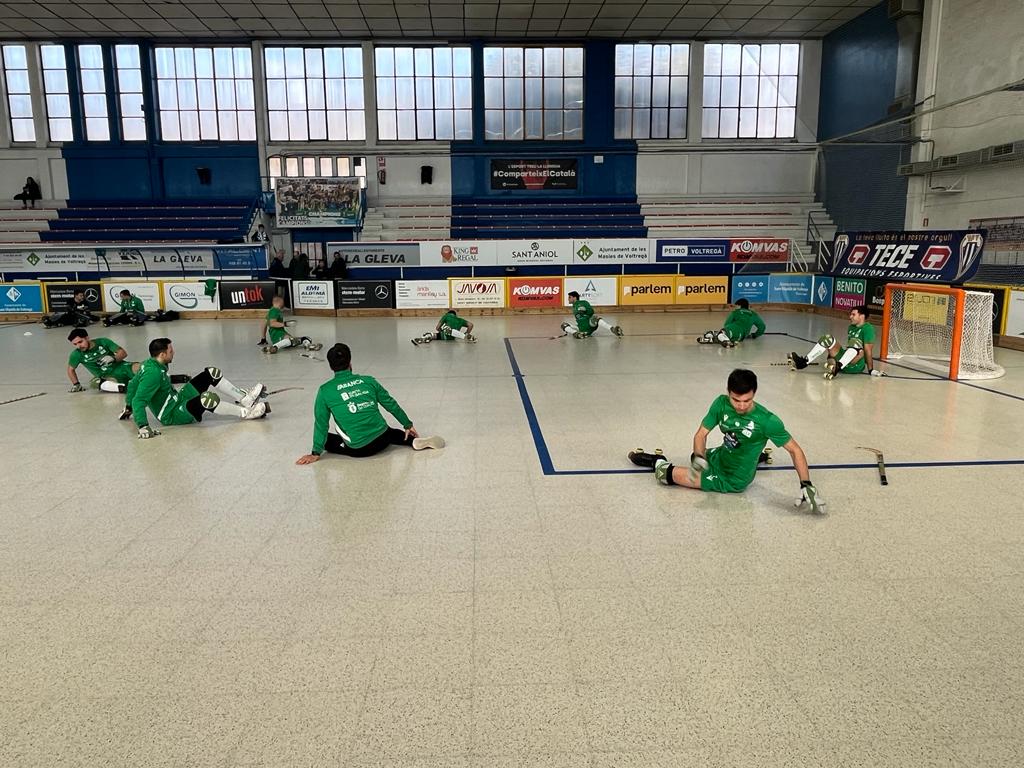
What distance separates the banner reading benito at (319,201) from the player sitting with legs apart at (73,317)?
10685 millimetres

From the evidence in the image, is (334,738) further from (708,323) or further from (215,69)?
(215,69)

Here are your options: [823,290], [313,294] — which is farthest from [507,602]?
[313,294]

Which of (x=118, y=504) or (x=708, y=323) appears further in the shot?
(x=708, y=323)

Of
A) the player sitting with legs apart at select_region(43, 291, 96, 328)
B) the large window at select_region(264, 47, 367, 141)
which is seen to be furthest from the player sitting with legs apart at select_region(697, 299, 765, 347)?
the large window at select_region(264, 47, 367, 141)

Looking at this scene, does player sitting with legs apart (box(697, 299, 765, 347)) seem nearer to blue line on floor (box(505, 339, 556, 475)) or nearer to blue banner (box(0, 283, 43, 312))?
blue line on floor (box(505, 339, 556, 475))

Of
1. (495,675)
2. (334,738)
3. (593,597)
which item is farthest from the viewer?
(593,597)

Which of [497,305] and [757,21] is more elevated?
[757,21]

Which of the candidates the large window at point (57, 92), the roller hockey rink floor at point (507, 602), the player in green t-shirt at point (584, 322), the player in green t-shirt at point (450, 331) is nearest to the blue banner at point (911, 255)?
the player in green t-shirt at point (584, 322)

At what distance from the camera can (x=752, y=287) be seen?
24328 millimetres

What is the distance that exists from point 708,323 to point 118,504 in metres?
17.1

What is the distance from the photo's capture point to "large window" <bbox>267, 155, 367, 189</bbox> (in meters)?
32.5

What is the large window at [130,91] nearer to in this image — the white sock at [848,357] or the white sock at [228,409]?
the white sock at [228,409]

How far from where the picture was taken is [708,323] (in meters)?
20.6

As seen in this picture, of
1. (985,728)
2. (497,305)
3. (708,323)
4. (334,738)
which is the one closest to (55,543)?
(334,738)
